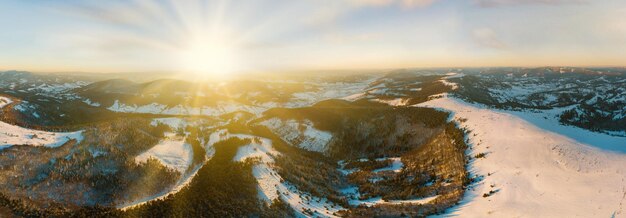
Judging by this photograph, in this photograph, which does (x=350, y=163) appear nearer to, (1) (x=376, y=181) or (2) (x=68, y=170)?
(1) (x=376, y=181)

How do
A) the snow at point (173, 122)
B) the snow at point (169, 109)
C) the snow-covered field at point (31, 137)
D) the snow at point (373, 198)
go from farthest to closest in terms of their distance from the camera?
the snow at point (169, 109)
the snow at point (173, 122)
the snow-covered field at point (31, 137)
the snow at point (373, 198)

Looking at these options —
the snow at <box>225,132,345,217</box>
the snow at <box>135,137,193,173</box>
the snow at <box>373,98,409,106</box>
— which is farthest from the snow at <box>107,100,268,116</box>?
the snow at <box>225,132,345,217</box>

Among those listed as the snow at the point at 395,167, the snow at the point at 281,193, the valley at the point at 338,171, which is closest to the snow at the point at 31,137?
the valley at the point at 338,171

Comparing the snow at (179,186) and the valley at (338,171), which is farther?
the snow at (179,186)

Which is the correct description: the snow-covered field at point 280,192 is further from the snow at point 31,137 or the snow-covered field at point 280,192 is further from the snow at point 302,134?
the snow at point 31,137

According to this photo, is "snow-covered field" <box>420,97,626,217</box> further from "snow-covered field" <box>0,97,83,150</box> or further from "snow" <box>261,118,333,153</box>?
"snow-covered field" <box>0,97,83,150</box>

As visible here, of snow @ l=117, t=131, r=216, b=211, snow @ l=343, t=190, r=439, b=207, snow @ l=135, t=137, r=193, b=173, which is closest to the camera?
snow @ l=343, t=190, r=439, b=207
